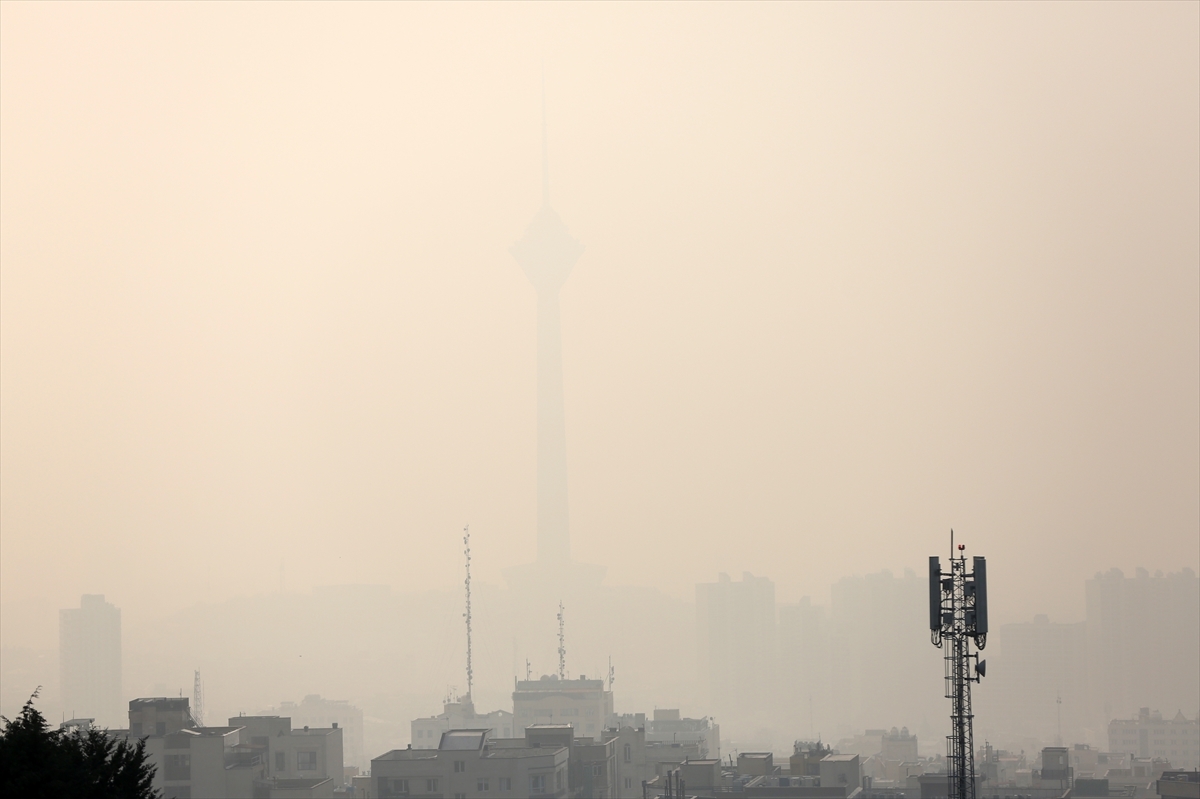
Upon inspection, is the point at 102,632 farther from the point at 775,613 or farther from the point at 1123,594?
the point at 1123,594

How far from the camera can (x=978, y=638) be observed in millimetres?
23141

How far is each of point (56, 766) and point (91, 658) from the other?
122 m

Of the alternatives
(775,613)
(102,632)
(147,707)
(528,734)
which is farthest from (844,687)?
(147,707)

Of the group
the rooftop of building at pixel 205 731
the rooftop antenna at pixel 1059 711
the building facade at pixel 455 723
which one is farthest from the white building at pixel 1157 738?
the rooftop of building at pixel 205 731

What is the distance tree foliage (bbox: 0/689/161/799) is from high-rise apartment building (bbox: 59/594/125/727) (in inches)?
4402

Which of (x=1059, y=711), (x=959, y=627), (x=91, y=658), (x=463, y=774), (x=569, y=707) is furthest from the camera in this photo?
(x=1059, y=711)

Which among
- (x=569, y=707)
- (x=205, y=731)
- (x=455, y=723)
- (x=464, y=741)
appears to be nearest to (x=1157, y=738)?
(x=569, y=707)

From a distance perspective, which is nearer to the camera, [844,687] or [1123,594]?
[1123,594]

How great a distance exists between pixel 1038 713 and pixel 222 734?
406 ft

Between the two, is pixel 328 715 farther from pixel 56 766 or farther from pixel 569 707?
pixel 56 766

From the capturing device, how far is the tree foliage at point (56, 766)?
57.3 feet

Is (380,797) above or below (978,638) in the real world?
below

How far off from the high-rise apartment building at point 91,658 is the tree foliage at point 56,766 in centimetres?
11180

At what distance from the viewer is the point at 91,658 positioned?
13388 centimetres
